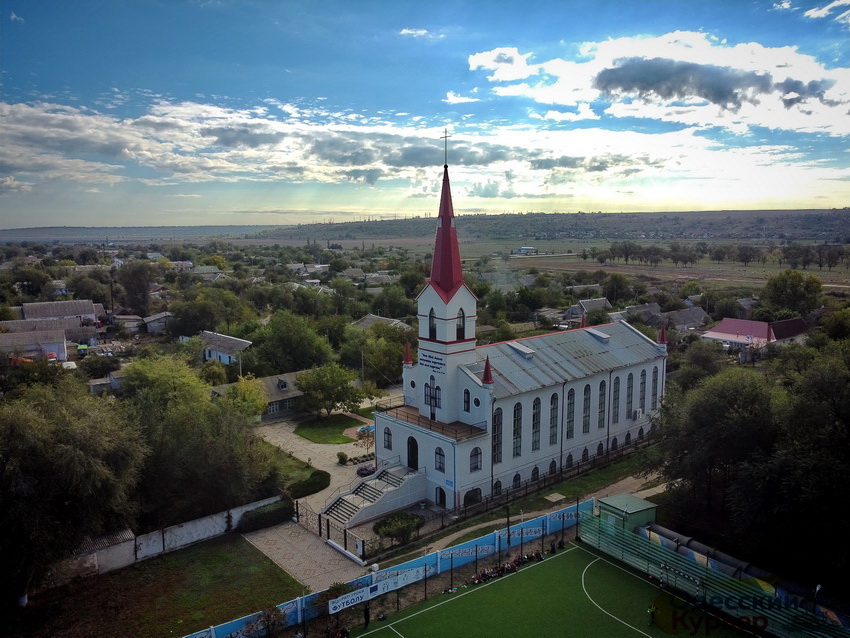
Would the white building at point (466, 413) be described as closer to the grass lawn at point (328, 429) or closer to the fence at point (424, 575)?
the fence at point (424, 575)

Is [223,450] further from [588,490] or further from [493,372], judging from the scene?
[588,490]

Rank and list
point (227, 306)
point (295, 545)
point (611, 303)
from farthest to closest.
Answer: point (611, 303) < point (227, 306) < point (295, 545)

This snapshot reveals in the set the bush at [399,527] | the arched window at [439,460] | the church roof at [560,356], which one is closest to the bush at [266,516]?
the bush at [399,527]

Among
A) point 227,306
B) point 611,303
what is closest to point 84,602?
point 227,306

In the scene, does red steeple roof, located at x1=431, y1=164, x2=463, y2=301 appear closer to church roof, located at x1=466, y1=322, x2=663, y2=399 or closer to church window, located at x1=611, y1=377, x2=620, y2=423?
church roof, located at x1=466, y1=322, x2=663, y2=399

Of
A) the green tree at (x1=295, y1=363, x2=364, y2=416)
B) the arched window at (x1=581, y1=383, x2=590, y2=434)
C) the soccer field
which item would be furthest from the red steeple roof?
the green tree at (x1=295, y1=363, x2=364, y2=416)
